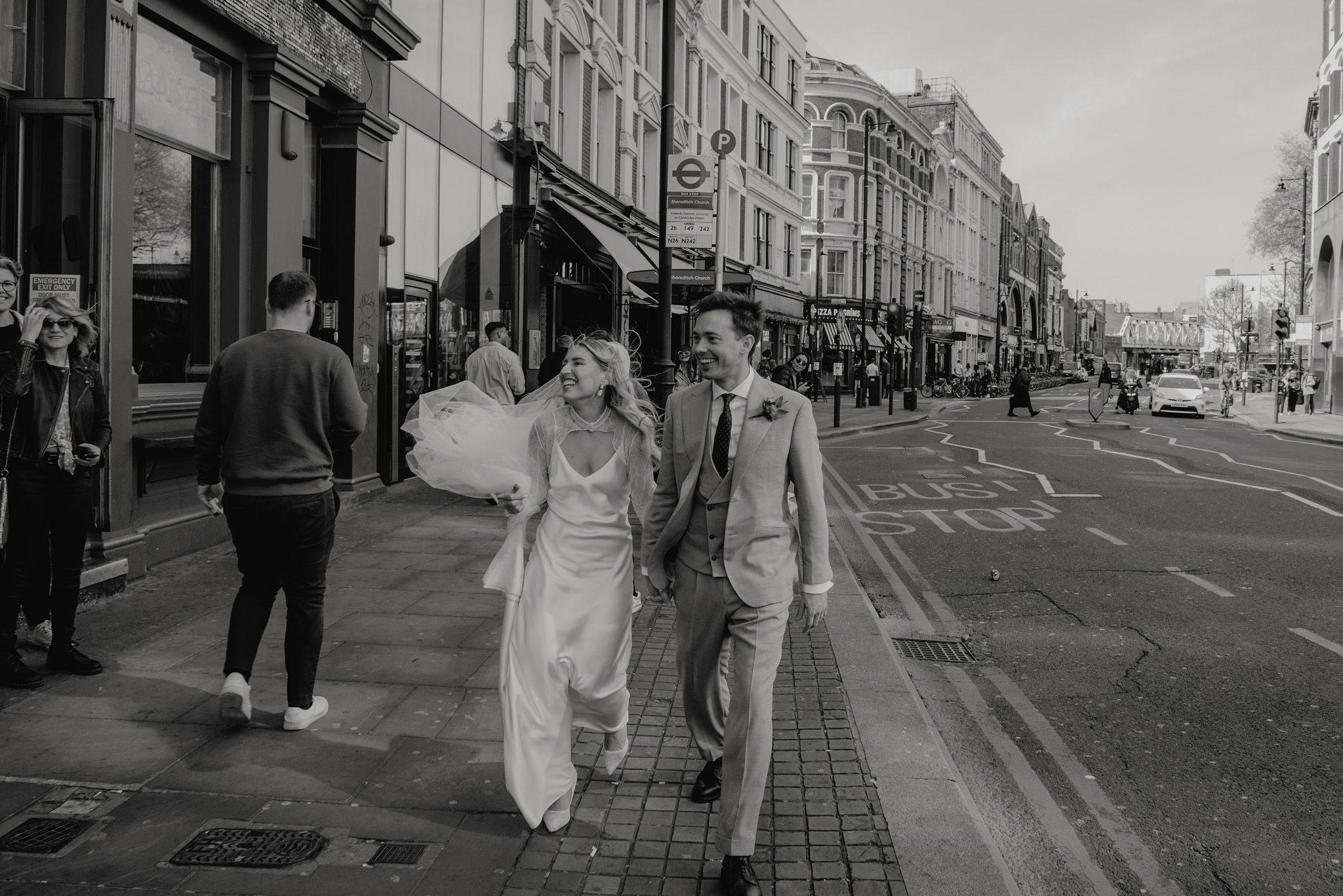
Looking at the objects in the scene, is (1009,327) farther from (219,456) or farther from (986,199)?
(219,456)

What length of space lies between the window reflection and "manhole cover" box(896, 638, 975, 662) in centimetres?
569

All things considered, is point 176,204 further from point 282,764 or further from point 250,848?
point 250,848

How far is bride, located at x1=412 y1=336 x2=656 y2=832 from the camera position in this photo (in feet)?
12.5

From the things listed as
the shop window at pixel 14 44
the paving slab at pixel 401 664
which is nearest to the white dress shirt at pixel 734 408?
the paving slab at pixel 401 664

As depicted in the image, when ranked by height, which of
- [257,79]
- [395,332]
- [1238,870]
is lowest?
[1238,870]

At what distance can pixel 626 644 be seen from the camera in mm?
4145

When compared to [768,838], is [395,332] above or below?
above

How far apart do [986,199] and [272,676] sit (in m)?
91.8

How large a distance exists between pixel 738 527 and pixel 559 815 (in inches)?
44.9

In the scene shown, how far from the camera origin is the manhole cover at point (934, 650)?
6.42 metres

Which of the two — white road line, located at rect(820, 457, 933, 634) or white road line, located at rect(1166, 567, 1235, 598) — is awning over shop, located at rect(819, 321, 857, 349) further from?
white road line, located at rect(1166, 567, 1235, 598)

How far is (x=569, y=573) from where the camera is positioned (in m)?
4.02

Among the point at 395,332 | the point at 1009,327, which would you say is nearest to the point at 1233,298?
the point at 1009,327

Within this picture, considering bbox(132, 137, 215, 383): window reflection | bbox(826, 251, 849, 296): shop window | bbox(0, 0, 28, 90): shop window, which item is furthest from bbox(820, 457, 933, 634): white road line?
bbox(826, 251, 849, 296): shop window
